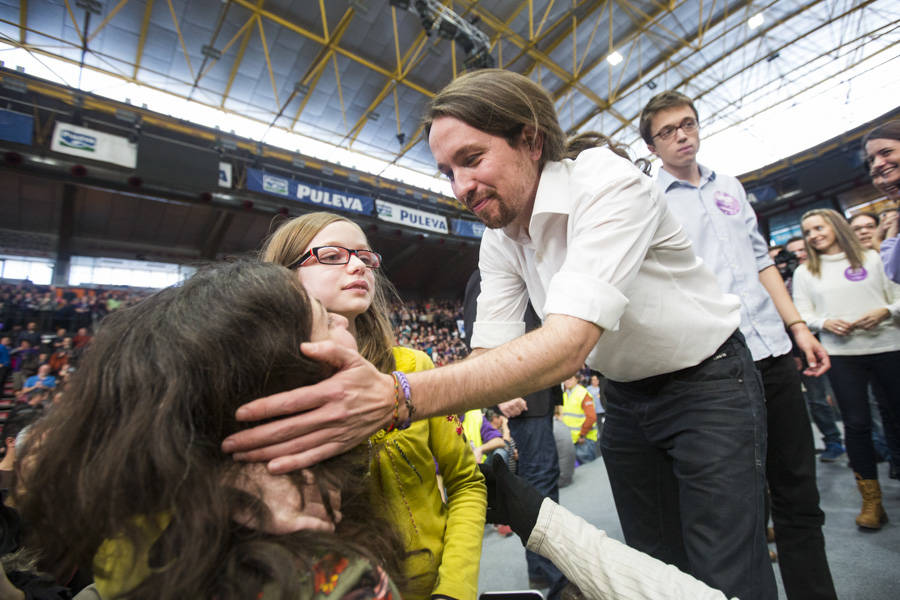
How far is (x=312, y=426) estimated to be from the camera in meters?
0.57

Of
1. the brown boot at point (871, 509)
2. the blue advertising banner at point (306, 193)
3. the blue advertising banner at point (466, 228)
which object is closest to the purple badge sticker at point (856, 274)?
the brown boot at point (871, 509)

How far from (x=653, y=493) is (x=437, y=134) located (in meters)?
1.20

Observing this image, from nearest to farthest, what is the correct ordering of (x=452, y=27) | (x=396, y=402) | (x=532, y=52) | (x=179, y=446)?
1. (x=179, y=446)
2. (x=396, y=402)
3. (x=452, y=27)
4. (x=532, y=52)

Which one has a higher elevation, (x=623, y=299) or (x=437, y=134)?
(x=437, y=134)

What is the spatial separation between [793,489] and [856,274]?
177 centimetres

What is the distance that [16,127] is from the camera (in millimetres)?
6848

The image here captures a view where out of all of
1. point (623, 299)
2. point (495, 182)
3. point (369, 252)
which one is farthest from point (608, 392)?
point (369, 252)

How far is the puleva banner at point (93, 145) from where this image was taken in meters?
7.12

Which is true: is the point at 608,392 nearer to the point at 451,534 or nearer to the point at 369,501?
the point at 451,534

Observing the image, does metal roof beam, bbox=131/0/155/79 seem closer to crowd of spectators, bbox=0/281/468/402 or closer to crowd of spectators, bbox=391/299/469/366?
crowd of spectators, bbox=0/281/468/402

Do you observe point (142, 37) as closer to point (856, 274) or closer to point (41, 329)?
point (41, 329)

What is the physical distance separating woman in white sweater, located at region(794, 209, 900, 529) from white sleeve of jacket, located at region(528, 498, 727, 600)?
1817mm

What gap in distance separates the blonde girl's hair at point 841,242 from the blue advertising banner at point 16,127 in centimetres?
1061

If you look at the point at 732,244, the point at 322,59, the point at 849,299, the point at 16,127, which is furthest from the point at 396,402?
the point at 322,59
